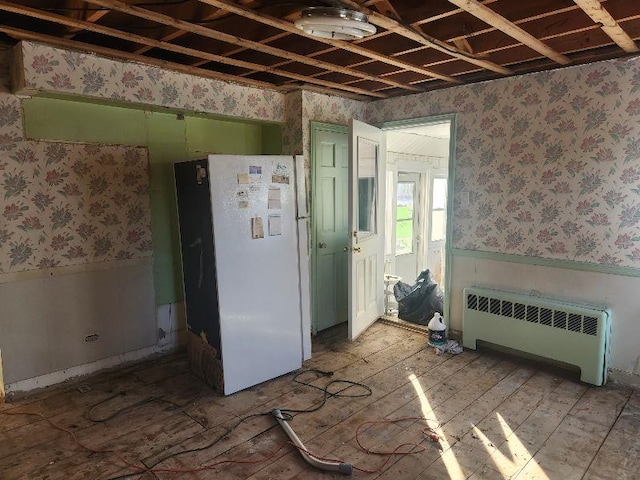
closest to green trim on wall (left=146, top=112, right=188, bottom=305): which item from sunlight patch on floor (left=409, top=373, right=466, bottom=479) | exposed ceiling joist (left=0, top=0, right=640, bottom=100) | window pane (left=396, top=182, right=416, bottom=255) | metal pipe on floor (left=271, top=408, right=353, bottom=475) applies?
exposed ceiling joist (left=0, top=0, right=640, bottom=100)

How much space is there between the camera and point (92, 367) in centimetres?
325

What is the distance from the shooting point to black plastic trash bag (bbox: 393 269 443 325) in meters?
4.34

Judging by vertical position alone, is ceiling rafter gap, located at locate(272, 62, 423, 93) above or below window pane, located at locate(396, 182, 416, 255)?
above

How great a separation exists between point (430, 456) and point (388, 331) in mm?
1929

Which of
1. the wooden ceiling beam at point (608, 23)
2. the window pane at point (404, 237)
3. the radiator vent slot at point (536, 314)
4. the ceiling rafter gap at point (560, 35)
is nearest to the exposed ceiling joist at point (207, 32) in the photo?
the ceiling rafter gap at point (560, 35)

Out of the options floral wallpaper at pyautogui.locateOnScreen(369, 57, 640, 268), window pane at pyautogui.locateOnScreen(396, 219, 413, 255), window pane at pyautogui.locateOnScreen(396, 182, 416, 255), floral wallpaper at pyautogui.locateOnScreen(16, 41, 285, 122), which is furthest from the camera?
window pane at pyautogui.locateOnScreen(396, 219, 413, 255)

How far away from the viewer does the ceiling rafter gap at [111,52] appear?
2417 millimetres

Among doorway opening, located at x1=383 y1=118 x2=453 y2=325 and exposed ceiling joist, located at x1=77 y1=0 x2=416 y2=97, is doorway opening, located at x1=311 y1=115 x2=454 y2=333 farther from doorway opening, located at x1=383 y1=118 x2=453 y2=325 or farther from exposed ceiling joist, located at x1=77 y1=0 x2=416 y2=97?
exposed ceiling joist, located at x1=77 y1=0 x2=416 y2=97

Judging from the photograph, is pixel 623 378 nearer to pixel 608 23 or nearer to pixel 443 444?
pixel 443 444

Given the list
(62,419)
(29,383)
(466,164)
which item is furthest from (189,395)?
(466,164)

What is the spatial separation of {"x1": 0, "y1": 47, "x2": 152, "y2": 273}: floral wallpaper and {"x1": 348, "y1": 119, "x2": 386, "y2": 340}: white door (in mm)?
1708

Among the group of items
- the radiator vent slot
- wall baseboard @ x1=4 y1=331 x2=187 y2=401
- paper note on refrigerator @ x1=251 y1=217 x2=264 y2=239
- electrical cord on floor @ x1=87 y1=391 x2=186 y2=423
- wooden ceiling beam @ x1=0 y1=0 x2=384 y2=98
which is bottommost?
electrical cord on floor @ x1=87 y1=391 x2=186 y2=423

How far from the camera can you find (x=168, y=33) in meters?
2.50

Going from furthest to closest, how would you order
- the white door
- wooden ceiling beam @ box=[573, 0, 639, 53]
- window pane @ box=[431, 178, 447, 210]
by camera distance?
window pane @ box=[431, 178, 447, 210]
the white door
wooden ceiling beam @ box=[573, 0, 639, 53]
